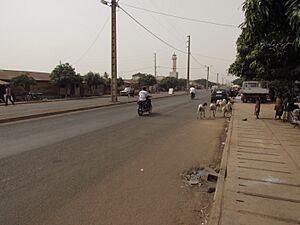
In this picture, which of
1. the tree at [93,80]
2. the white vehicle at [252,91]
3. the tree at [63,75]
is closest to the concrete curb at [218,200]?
the white vehicle at [252,91]

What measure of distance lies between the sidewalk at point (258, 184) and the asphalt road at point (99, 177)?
1.55 ft

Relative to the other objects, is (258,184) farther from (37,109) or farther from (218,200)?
(37,109)

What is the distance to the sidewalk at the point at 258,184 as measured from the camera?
4.61 meters

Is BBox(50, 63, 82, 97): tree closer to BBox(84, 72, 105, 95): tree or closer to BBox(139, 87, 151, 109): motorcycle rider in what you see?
BBox(84, 72, 105, 95): tree

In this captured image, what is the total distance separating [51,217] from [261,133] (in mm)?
9532

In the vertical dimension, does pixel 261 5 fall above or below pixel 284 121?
above

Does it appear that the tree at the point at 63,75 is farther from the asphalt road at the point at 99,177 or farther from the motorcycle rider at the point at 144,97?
the asphalt road at the point at 99,177

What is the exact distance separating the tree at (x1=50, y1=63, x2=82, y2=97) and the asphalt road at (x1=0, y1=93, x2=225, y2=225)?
3983 centimetres

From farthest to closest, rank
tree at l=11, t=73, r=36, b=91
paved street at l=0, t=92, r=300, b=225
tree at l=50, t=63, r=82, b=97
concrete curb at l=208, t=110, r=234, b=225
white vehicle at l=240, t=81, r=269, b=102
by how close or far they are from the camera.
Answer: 1. tree at l=50, t=63, r=82, b=97
2. tree at l=11, t=73, r=36, b=91
3. white vehicle at l=240, t=81, r=269, b=102
4. paved street at l=0, t=92, r=300, b=225
5. concrete curb at l=208, t=110, r=234, b=225

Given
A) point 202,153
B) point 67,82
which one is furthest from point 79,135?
point 67,82

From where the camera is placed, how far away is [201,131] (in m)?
14.1

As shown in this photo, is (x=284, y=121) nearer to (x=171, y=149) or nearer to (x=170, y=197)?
(x=171, y=149)

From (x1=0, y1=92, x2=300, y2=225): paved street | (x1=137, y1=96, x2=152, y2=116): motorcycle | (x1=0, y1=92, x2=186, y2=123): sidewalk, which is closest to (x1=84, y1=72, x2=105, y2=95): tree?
(x1=0, y1=92, x2=186, y2=123): sidewalk

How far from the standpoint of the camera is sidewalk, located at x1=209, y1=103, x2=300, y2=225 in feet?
15.1
